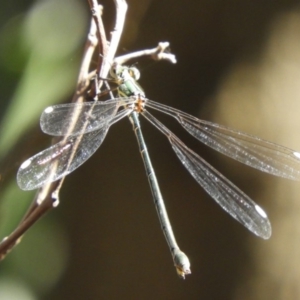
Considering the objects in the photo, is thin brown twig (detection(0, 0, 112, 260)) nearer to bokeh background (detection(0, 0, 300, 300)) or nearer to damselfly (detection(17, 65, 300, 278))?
damselfly (detection(17, 65, 300, 278))

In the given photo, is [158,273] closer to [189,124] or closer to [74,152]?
[189,124]

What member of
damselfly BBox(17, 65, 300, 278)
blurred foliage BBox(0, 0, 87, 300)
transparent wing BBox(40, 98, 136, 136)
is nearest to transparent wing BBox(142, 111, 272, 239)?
damselfly BBox(17, 65, 300, 278)

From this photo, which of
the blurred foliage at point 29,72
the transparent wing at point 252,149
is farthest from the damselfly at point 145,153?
the blurred foliage at point 29,72

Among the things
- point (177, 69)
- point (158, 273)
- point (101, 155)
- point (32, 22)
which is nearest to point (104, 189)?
point (101, 155)

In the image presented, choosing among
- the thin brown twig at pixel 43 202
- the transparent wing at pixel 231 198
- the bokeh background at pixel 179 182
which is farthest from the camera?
the bokeh background at pixel 179 182

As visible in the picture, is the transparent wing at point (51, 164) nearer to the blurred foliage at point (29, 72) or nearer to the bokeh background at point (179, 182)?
the blurred foliage at point (29, 72)

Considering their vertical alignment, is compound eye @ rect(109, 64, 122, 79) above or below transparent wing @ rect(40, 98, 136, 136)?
above

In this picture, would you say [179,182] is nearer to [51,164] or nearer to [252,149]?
[252,149]
